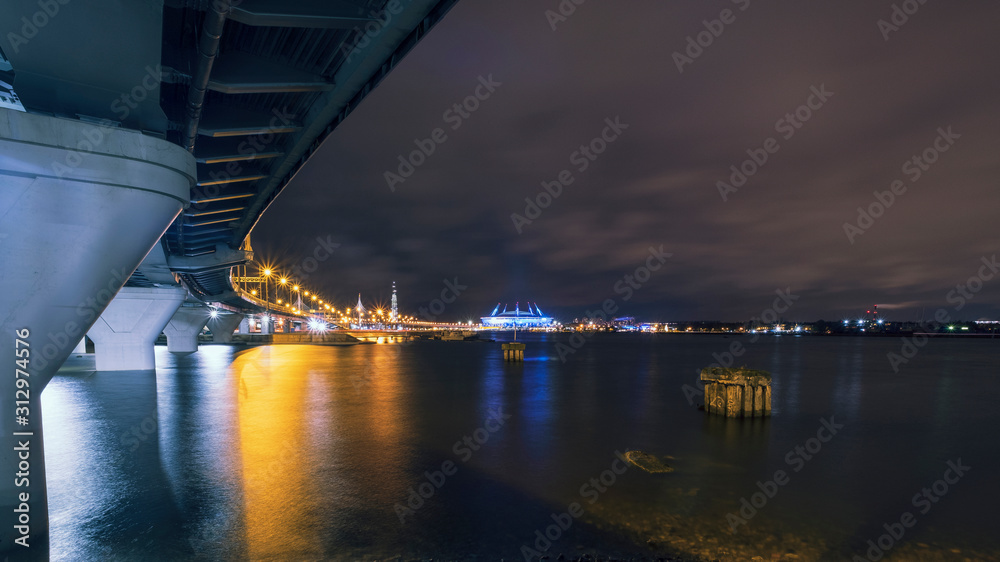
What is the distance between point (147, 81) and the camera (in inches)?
311

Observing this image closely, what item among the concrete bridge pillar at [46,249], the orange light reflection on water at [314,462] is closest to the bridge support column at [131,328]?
the orange light reflection on water at [314,462]

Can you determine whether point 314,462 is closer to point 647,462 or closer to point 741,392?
point 647,462

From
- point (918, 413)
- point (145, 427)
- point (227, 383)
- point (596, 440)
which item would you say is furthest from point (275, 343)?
point (918, 413)

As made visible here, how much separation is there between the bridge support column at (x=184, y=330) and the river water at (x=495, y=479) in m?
41.9

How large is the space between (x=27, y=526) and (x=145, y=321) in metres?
38.5

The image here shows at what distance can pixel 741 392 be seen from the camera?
2155cm

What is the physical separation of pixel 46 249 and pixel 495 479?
10839 millimetres

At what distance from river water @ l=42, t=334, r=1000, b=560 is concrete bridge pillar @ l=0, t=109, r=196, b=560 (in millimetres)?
1758

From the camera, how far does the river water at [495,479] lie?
8992 mm

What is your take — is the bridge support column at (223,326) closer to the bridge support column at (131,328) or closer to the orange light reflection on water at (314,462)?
the bridge support column at (131,328)

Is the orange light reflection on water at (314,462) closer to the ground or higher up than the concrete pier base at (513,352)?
higher up

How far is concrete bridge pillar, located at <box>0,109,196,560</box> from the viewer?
7289 mm

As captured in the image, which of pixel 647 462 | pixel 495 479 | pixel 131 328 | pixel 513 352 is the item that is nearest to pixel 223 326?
pixel 131 328

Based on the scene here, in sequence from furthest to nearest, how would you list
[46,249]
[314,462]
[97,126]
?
[314,462] < [97,126] < [46,249]
